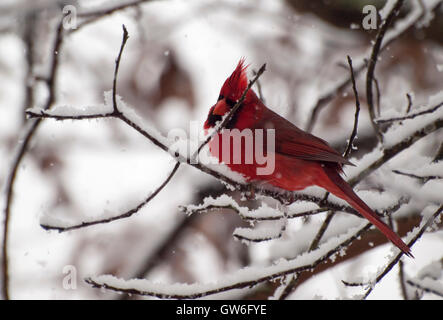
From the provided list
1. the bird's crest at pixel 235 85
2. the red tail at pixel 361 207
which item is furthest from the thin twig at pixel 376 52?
the bird's crest at pixel 235 85

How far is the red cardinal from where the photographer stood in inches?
82.0

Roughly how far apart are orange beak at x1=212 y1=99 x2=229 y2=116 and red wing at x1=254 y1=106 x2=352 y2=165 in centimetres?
17

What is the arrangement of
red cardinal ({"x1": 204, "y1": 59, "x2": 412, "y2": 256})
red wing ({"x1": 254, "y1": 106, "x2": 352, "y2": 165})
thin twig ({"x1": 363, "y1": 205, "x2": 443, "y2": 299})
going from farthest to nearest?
red wing ({"x1": 254, "y1": 106, "x2": 352, "y2": 165})
red cardinal ({"x1": 204, "y1": 59, "x2": 412, "y2": 256})
thin twig ({"x1": 363, "y1": 205, "x2": 443, "y2": 299})

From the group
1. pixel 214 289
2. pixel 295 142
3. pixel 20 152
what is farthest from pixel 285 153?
pixel 20 152

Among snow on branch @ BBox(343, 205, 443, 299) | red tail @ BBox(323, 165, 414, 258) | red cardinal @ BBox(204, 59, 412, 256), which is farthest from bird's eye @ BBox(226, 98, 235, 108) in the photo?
snow on branch @ BBox(343, 205, 443, 299)

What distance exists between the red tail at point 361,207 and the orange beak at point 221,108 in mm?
555

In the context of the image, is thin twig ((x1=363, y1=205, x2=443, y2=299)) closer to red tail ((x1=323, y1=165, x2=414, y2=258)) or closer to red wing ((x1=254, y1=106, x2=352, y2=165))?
red tail ((x1=323, y1=165, x2=414, y2=258))

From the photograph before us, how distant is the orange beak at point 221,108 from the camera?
2.40 metres

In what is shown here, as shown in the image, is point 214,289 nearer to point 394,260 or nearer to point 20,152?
point 394,260

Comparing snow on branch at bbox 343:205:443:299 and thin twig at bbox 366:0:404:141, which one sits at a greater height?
thin twig at bbox 366:0:404:141

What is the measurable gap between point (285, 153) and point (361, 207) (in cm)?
58

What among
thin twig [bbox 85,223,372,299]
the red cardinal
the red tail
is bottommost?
thin twig [bbox 85,223,372,299]
